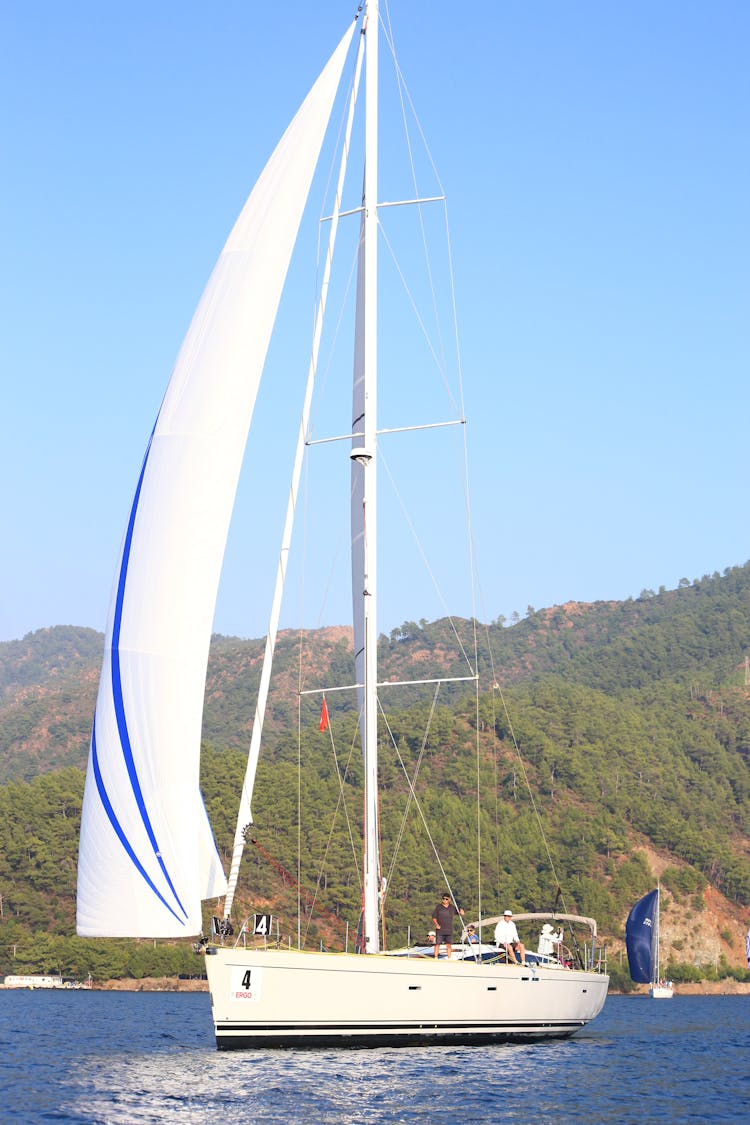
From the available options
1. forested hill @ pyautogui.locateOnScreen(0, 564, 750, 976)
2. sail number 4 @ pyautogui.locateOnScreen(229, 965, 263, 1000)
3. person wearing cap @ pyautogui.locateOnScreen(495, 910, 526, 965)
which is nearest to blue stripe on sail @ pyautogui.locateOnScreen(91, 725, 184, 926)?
sail number 4 @ pyautogui.locateOnScreen(229, 965, 263, 1000)

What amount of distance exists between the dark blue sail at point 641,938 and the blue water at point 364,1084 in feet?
47.4

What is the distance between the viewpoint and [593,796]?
105562 millimetres

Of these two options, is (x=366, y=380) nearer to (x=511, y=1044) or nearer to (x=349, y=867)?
(x=511, y=1044)

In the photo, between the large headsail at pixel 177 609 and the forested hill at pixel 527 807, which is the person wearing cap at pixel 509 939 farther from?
the forested hill at pixel 527 807

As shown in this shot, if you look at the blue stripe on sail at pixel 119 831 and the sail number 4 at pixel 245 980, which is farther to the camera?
the sail number 4 at pixel 245 980

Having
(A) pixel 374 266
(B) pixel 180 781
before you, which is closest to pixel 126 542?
(B) pixel 180 781

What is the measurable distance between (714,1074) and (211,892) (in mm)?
10482

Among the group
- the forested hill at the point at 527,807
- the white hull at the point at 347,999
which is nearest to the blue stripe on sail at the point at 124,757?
the white hull at the point at 347,999

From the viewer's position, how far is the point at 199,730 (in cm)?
1962

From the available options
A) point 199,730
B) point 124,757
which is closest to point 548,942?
point 199,730

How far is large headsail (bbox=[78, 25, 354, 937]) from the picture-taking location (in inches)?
705

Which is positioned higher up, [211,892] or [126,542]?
[126,542]

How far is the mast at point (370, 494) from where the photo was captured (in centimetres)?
2117

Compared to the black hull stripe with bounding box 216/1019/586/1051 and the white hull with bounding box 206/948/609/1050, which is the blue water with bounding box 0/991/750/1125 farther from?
the white hull with bounding box 206/948/609/1050
